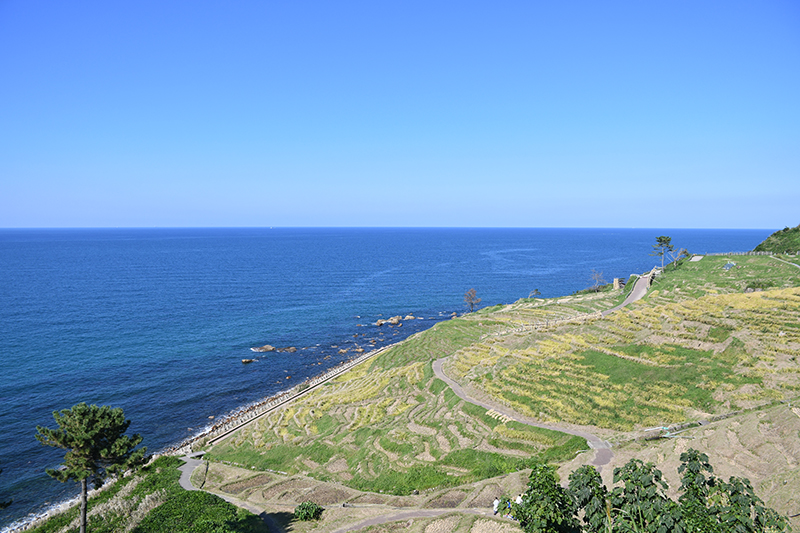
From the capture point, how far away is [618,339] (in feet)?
216

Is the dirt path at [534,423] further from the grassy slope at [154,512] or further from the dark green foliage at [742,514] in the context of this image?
the grassy slope at [154,512]

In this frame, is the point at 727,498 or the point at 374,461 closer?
the point at 727,498

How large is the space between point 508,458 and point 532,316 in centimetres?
6059

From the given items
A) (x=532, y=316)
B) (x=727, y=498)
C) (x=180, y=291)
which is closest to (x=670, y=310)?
(x=532, y=316)

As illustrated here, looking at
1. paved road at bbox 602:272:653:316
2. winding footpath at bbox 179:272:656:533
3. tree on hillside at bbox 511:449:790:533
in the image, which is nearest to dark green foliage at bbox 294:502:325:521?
winding footpath at bbox 179:272:656:533

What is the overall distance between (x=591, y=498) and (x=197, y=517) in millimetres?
37729

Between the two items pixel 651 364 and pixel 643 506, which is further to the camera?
pixel 651 364

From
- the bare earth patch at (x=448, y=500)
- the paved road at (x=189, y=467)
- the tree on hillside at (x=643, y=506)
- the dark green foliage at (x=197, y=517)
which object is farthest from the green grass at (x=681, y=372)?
the paved road at (x=189, y=467)

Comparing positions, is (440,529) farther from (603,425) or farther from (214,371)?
(214,371)

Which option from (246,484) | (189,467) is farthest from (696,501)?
(189,467)

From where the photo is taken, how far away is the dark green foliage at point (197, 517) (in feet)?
130

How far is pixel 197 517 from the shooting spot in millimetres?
43312

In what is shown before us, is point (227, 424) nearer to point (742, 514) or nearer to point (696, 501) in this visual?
point (696, 501)

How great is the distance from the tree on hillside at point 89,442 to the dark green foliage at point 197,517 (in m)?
8.87
